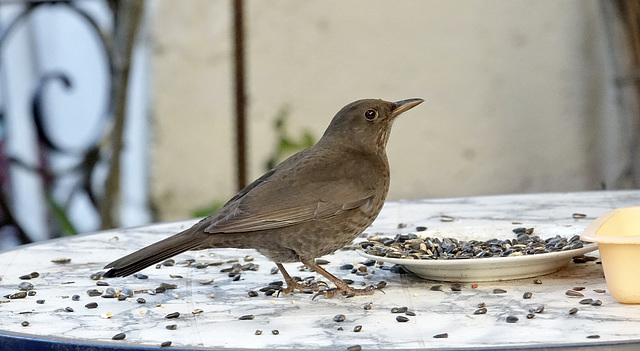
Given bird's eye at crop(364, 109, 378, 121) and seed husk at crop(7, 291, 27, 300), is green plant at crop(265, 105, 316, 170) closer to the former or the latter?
bird's eye at crop(364, 109, 378, 121)

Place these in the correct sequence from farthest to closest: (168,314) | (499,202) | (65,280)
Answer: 1. (499,202)
2. (65,280)
3. (168,314)

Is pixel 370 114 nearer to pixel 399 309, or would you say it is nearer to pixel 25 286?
pixel 399 309

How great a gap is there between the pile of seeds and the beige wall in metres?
2.97

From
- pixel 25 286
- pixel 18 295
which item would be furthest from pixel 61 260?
pixel 18 295

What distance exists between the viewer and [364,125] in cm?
299

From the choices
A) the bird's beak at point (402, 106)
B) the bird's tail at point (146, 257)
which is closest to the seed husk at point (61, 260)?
the bird's tail at point (146, 257)

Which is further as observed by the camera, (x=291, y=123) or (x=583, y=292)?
(x=291, y=123)

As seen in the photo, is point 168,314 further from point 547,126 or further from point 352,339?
point 547,126

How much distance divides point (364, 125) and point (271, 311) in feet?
3.09

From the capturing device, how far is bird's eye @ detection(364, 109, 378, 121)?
9.86ft

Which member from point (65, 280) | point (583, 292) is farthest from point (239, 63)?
point (583, 292)

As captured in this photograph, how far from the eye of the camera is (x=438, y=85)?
559 centimetres

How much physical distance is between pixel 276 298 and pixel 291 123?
3.28 meters

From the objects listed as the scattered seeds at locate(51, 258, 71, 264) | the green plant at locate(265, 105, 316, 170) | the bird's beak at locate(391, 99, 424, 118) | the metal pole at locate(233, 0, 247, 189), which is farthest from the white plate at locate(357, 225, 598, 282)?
the green plant at locate(265, 105, 316, 170)
